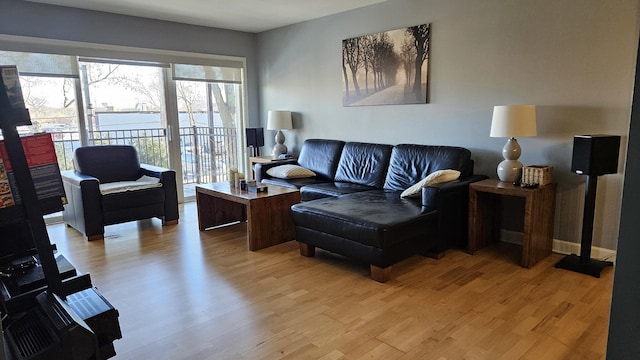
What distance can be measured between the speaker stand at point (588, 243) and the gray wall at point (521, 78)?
0.93ft

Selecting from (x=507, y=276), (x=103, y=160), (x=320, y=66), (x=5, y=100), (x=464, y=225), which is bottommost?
(x=507, y=276)

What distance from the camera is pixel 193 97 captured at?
5.63 m

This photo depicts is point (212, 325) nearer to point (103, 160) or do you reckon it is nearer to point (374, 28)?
point (103, 160)

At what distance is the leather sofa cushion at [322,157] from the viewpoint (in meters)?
4.75

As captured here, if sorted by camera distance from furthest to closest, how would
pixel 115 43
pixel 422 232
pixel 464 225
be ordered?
1. pixel 115 43
2. pixel 464 225
3. pixel 422 232

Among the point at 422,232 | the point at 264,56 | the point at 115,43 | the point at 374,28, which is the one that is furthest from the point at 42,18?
the point at 422,232

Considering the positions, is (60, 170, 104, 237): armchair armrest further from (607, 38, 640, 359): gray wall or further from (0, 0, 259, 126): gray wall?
(607, 38, 640, 359): gray wall

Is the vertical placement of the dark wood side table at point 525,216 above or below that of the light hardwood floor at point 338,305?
above

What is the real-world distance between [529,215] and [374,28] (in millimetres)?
2565

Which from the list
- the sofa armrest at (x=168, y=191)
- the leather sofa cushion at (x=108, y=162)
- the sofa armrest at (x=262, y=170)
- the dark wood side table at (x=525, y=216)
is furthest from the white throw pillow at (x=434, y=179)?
the leather sofa cushion at (x=108, y=162)

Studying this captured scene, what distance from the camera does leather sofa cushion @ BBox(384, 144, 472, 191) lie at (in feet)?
12.0

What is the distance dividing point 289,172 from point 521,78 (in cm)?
242

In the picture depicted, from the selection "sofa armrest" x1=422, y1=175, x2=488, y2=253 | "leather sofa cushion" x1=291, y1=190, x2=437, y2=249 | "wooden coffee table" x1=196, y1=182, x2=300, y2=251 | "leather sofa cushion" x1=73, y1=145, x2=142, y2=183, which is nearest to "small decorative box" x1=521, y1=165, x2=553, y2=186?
"sofa armrest" x1=422, y1=175, x2=488, y2=253

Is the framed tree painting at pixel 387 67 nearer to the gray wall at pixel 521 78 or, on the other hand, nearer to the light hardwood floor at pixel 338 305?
the gray wall at pixel 521 78
